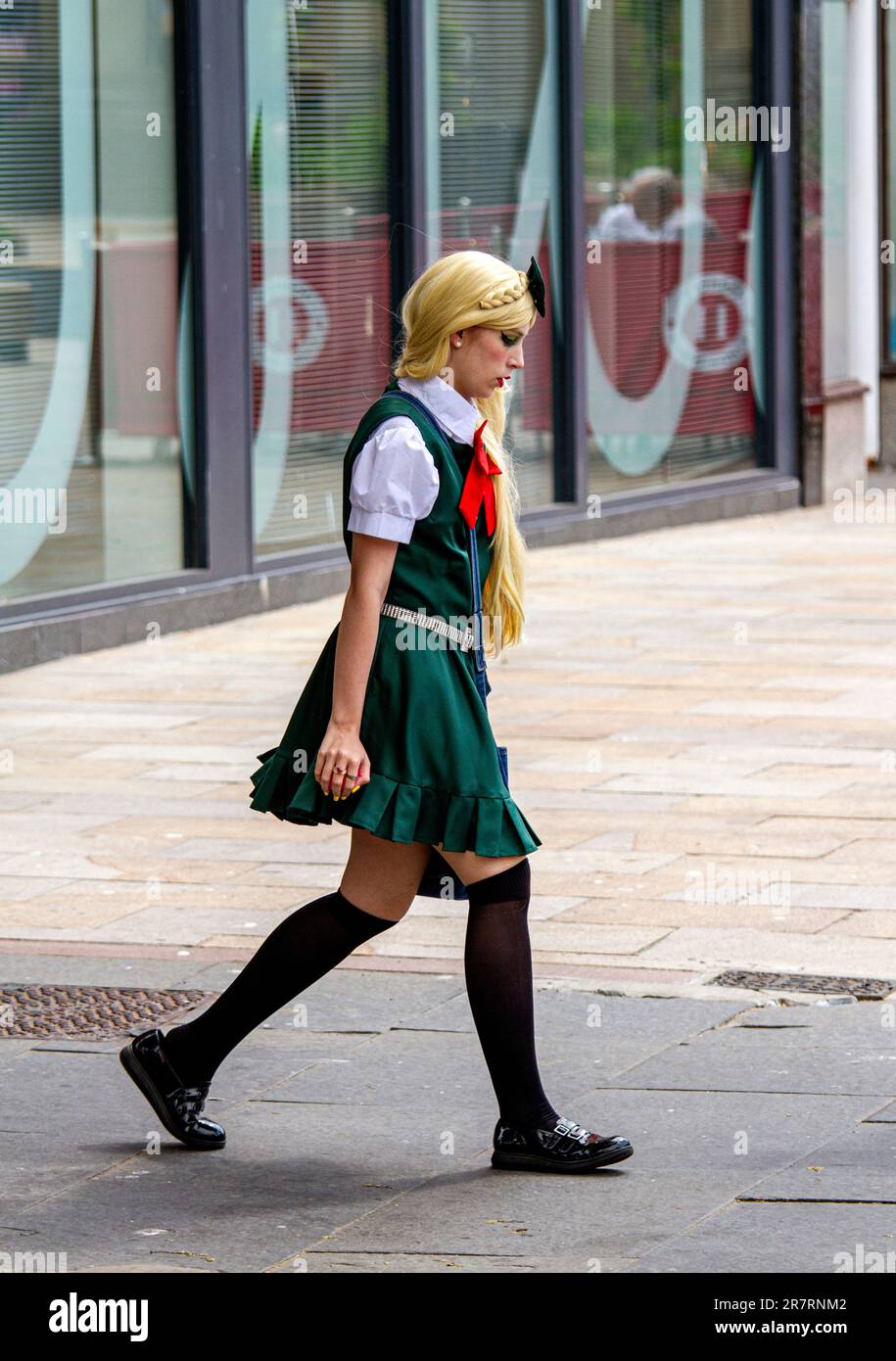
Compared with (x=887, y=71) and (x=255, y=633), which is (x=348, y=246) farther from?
(x=887, y=71)

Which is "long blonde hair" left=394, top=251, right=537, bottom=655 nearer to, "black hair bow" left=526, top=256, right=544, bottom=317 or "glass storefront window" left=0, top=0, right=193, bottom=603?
"black hair bow" left=526, top=256, right=544, bottom=317

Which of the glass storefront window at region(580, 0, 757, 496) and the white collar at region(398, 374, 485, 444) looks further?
the glass storefront window at region(580, 0, 757, 496)

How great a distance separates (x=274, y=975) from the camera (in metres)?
4.77

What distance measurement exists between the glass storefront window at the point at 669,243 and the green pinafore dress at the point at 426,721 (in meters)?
11.0

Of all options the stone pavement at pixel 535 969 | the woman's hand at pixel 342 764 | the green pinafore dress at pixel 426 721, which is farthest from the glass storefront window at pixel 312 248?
the woman's hand at pixel 342 764

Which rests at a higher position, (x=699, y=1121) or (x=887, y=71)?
(x=887, y=71)

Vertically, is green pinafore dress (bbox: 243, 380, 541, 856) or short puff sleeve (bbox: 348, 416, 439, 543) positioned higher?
short puff sleeve (bbox: 348, 416, 439, 543)

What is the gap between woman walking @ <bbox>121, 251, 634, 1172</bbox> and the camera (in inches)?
180

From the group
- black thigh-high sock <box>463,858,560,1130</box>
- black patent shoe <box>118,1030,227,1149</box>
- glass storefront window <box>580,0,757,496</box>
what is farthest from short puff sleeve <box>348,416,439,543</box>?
glass storefront window <box>580,0,757,496</box>

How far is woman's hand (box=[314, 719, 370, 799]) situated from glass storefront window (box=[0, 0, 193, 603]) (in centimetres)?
671

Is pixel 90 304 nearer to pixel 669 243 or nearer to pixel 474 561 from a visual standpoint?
pixel 669 243
